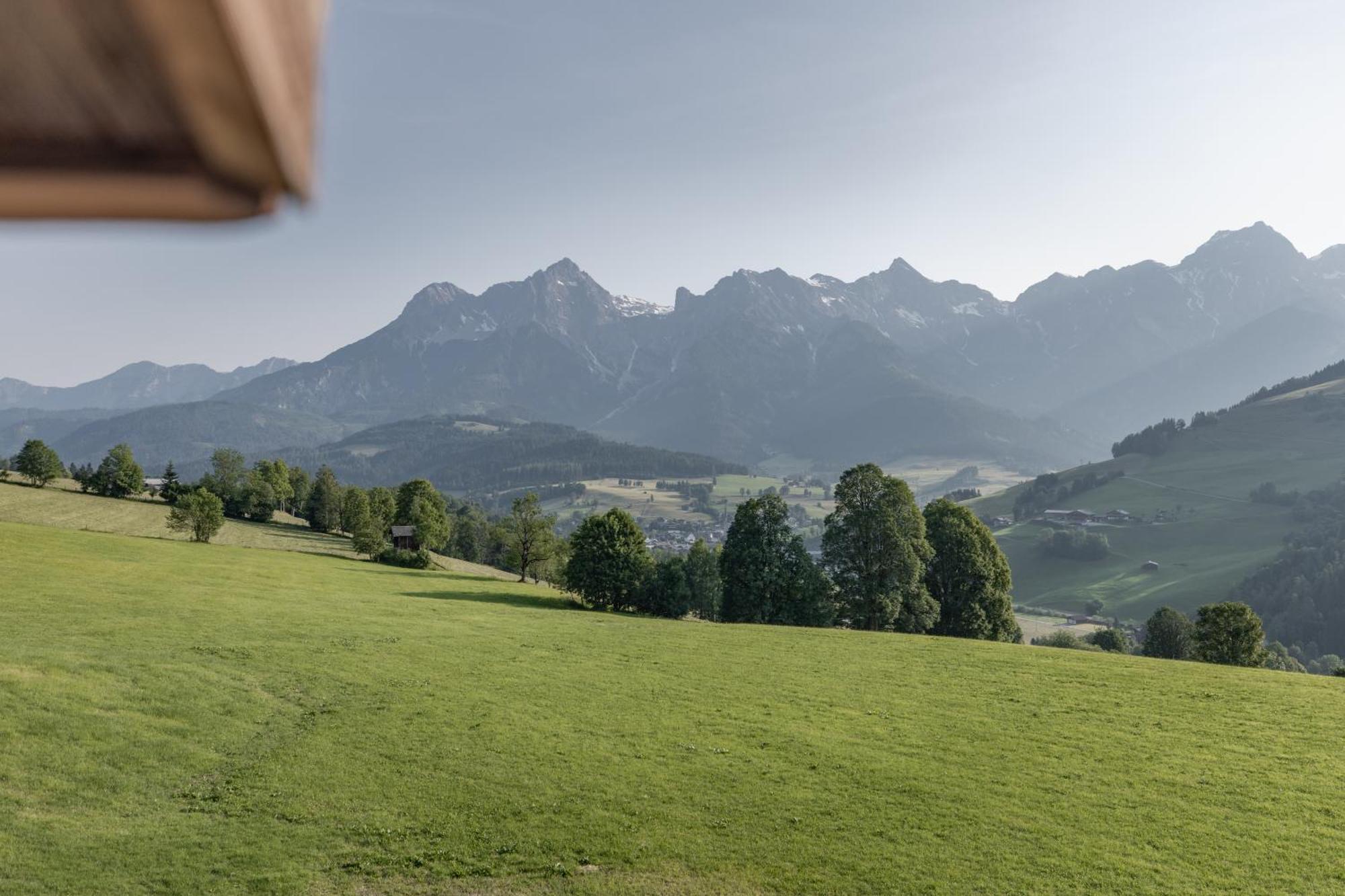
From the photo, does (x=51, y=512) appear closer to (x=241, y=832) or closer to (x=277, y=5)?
(x=241, y=832)

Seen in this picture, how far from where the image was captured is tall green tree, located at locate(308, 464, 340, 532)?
110812 millimetres

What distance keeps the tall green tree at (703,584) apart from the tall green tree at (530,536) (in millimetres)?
16053

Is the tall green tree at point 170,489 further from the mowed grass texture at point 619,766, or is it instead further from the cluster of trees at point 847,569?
the cluster of trees at point 847,569

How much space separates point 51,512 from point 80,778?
79022 mm

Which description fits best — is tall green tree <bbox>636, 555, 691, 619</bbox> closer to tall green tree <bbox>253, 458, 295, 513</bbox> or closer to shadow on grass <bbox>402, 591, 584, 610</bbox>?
shadow on grass <bbox>402, 591, 584, 610</bbox>

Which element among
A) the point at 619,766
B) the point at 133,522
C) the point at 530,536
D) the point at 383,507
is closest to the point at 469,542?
the point at 383,507

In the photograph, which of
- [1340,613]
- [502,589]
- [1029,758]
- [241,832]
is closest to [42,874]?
[241,832]

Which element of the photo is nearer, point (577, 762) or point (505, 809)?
point (505, 809)

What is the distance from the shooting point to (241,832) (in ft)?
66.7

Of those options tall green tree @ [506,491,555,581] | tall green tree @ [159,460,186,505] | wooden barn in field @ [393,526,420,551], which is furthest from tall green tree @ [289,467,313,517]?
tall green tree @ [506,491,555,581]

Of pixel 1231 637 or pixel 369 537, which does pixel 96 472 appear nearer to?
pixel 369 537

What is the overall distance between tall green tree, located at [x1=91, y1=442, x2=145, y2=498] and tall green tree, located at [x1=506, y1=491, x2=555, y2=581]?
58.4 m

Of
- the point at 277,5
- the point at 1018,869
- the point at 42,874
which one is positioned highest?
the point at 277,5

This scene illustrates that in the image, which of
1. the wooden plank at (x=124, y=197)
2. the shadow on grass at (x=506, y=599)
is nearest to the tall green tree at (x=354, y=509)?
the shadow on grass at (x=506, y=599)
